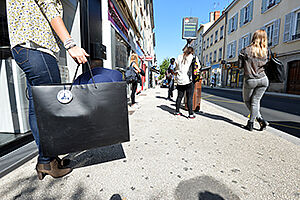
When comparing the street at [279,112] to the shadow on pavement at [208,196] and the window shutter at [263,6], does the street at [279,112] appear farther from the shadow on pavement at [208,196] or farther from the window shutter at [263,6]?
the window shutter at [263,6]

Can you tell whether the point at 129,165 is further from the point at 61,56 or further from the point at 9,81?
the point at 61,56

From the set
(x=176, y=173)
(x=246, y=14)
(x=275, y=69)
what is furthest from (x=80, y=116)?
(x=246, y=14)

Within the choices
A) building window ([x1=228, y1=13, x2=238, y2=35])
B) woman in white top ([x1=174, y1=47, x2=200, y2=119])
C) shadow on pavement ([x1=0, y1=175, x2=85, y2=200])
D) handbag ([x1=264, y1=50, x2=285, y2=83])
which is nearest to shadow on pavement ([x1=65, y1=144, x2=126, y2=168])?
shadow on pavement ([x1=0, y1=175, x2=85, y2=200])

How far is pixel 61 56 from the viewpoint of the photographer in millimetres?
3148

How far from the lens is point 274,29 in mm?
13742

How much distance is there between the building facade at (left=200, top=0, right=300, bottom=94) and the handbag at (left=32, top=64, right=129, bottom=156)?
1588cm

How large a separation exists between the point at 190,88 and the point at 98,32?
286 cm

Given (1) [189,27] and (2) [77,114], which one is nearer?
(2) [77,114]

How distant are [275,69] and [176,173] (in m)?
2.65

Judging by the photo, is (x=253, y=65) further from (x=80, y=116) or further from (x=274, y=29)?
(x=274, y=29)

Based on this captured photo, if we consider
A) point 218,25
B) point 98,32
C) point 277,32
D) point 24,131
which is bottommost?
point 24,131

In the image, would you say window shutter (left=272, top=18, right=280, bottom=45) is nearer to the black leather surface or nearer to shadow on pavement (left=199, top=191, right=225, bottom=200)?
shadow on pavement (left=199, top=191, right=225, bottom=200)

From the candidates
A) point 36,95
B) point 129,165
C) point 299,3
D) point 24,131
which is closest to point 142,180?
point 129,165

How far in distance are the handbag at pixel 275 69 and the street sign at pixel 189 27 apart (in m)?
2.99
